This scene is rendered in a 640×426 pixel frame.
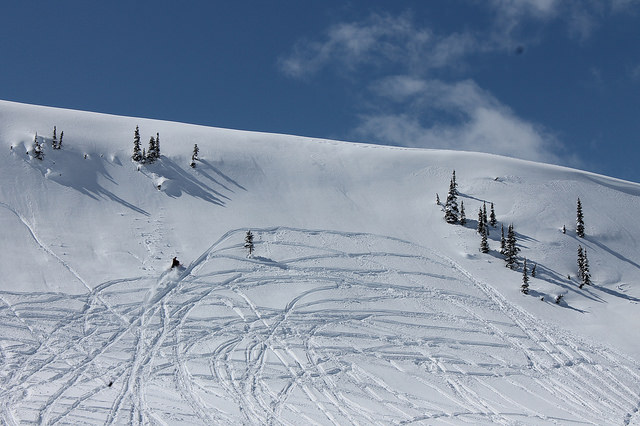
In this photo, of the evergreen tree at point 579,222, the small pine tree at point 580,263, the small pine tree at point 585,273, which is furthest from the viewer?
the evergreen tree at point 579,222

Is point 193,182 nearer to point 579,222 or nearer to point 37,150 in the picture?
point 37,150

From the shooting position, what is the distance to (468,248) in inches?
1194

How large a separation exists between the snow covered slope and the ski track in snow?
8 cm

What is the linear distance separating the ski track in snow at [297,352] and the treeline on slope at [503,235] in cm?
313

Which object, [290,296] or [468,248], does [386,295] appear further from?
[468,248]

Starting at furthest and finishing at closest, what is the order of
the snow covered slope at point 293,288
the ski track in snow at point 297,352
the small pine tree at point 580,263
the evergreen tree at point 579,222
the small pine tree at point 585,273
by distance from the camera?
1. the evergreen tree at point 579,222
2. the small pine tree at point 580,263
3. the small pine tree at point 585,273
4. the snow covered slope at point 293,288
5. the ski track in snow at point 297,352

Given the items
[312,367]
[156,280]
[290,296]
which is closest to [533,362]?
[312,367]

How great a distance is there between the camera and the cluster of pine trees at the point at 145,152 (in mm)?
34438

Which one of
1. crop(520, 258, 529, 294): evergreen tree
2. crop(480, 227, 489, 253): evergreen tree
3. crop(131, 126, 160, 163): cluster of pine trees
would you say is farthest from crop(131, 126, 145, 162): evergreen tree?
crop(520, 258, 529, 294): evergreen tree

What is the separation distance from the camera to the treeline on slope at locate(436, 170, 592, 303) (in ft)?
93.7

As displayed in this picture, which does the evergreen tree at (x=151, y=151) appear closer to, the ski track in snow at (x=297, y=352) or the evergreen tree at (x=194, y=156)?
the evergreen tree at (x=194, y=156)

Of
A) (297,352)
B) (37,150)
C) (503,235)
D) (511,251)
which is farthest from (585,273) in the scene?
(37,150)

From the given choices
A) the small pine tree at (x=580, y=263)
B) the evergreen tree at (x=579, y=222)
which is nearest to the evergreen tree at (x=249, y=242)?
the small pine tree at (x=580, y=263)

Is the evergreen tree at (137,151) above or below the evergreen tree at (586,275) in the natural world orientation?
above
